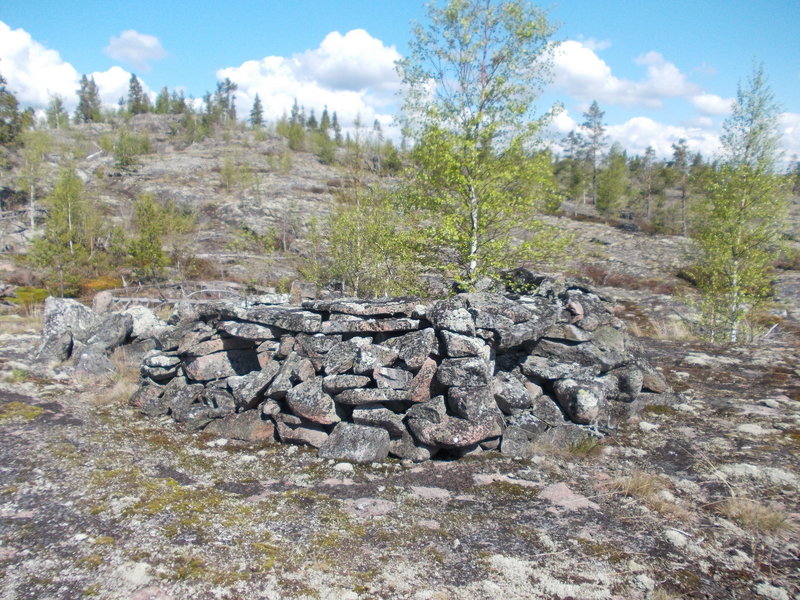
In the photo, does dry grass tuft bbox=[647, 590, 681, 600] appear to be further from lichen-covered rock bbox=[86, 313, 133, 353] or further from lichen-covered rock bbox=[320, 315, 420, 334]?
lichen-covered rock bbox=[86, 313, 133, 353]

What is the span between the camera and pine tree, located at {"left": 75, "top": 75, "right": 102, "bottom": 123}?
11905 centimetres

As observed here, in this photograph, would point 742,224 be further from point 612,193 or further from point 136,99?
point 136,99

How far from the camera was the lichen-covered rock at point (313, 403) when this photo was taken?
6738 millimetres

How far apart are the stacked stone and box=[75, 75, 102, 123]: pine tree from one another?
440 feet

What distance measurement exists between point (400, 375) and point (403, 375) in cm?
5

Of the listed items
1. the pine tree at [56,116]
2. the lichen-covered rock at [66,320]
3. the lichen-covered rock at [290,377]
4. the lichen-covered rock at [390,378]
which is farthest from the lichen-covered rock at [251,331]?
the pine tree at [56,116]

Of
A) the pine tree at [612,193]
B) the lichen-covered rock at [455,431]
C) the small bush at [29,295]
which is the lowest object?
the small bush at [29,295]

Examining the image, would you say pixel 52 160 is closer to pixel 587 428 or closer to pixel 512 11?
pixel 512 11

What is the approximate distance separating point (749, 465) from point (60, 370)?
38.8ft

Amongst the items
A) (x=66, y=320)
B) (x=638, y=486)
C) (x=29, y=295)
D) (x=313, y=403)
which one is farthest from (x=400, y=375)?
(x=29, y=295)

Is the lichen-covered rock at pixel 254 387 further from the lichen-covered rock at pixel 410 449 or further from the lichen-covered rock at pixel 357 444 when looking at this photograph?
the lichen-covered rock at pixel 410 449

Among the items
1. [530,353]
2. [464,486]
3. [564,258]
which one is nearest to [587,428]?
[530,353]

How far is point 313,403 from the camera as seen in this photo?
679cm

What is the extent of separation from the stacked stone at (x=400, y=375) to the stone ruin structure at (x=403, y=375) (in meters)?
0.02
